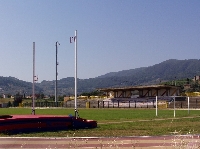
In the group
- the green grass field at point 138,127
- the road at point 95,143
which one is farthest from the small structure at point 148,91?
the road at point 95,143

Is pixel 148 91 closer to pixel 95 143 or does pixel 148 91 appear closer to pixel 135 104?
pixel 135 104

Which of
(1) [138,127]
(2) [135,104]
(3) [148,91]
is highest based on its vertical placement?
(3) [148,91]

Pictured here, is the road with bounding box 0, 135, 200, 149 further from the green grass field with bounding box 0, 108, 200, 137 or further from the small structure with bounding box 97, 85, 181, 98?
the small structure with bounding box 97, 85, 181, 98

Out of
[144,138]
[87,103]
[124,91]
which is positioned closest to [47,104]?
[87,103]

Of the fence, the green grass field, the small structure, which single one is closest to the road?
the green grass field

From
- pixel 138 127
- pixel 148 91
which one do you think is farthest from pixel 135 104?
pixel 138 127

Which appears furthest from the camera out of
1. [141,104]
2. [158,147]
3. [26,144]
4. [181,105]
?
[141,104]

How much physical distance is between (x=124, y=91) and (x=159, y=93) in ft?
35.0

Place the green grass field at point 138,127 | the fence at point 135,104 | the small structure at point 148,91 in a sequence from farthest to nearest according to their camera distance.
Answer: the small structure at point 148,91, the fence at point 135,104, the green grass field at point 138,127

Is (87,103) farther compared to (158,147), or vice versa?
(87,103)

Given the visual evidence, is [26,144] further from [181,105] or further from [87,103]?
[87,103]

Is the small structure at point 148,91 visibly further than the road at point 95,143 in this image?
Yes

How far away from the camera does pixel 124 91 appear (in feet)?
305

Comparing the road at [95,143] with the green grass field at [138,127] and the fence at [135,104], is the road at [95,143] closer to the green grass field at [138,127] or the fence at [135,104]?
the green grass field at [138,127]
